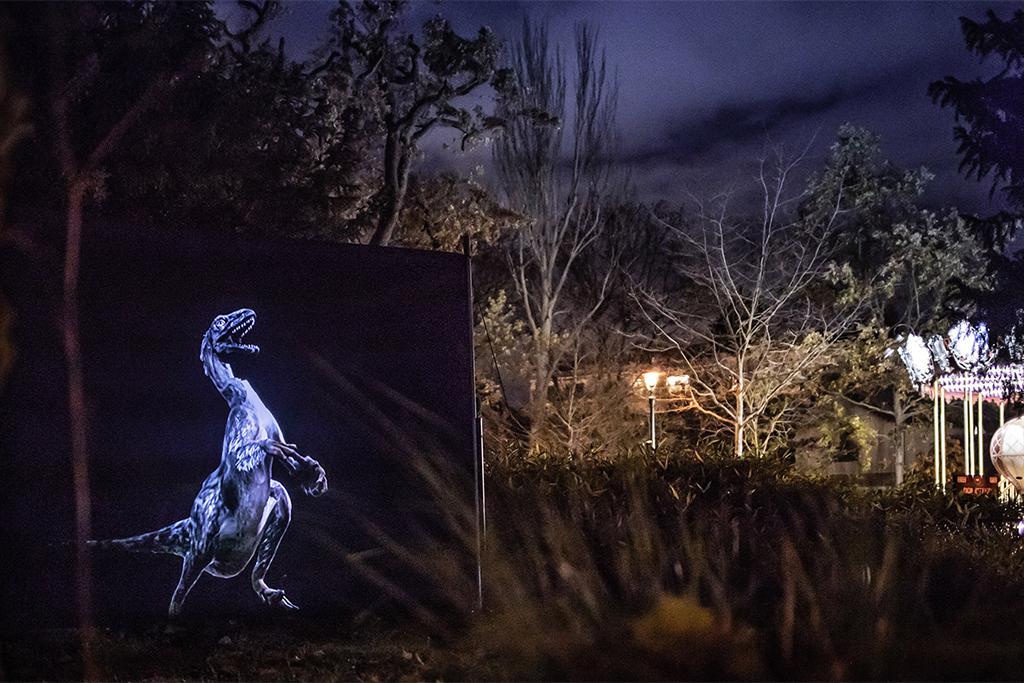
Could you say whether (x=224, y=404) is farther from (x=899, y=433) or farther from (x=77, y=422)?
(x=899, y=433)

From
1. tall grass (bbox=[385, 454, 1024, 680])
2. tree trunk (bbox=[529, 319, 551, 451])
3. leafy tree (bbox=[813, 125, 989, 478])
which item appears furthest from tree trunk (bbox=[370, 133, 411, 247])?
leafy tree (bbox=[813, 125, 989, 478])

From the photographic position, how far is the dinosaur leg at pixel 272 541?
7.45 meters

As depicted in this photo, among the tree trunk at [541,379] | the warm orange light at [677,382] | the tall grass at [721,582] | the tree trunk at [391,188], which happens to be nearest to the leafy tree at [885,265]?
the warm orange light at [677,382]

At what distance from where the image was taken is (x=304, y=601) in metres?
7.58

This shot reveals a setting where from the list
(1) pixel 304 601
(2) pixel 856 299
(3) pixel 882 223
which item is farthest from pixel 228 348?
(3) pixel 882 223

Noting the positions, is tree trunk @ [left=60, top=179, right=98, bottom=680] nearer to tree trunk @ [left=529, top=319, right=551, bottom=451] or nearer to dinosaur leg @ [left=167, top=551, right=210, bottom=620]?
dinosaur leg @ [left=167, top=551, right=210, bottom=620]

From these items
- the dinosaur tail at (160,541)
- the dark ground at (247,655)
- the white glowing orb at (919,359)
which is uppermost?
the white glowing orb at (919,359)

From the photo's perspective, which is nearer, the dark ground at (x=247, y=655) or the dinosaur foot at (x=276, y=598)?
the dark ground at (x=247, y=655)

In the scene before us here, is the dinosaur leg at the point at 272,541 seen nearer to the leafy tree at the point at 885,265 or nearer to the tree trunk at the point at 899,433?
the leafy tree at the point at 885,265

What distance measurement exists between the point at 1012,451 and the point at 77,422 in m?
12.7

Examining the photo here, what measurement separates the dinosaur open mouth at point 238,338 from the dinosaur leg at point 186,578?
143 cm

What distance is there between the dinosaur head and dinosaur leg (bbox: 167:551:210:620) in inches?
55.6

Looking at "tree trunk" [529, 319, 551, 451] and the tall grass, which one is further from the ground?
"tree trunk" [529, 319, 551, 451]

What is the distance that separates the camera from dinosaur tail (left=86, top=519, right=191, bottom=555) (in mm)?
7025
